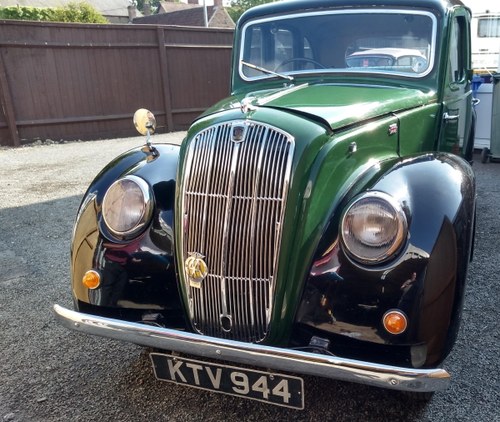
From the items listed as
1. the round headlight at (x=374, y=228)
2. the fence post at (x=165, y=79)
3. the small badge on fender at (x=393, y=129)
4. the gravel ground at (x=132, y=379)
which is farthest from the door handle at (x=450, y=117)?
the fence post at (x=165, y=79)

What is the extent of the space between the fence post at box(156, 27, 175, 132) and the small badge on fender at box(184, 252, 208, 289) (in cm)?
1018

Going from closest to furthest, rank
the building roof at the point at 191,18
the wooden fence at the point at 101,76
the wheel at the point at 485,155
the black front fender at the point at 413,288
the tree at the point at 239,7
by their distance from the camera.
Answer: the black front fender at the point at 413,288 < the wheel at the point at 485,155 < the wooden fence at the point at 101,76 < the building roof at the point at 191,18 < the tree at the point at 239,7

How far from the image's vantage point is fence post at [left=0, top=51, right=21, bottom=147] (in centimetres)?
931

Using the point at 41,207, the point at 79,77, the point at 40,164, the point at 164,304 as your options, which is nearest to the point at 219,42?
the point at 79,77

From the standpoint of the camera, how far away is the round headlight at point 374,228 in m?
1.82

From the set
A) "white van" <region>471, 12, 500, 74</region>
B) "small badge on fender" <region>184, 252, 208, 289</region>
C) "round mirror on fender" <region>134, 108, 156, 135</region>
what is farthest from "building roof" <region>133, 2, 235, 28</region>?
"small badge on fender" <region>184, 252, 208, 289</region>

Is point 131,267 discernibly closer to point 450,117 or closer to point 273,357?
point 273,357

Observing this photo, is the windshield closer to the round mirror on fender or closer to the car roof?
the car roof

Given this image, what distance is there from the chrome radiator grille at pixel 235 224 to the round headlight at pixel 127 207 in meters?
0.23

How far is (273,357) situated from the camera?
5.82 feet

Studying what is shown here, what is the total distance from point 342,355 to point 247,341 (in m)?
0.42

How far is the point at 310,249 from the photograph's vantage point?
1.95m

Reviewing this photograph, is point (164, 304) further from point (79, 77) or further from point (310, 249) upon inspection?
point (79, 77)

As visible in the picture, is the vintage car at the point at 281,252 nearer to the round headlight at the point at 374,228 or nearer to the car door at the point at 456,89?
the round headlight at the point at 374,228
